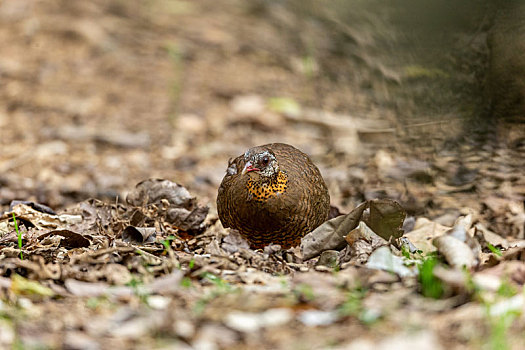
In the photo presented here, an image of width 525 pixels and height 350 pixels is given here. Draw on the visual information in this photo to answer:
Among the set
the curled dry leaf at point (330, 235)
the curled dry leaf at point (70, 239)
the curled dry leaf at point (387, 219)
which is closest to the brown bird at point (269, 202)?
the curled dry leaf at point (330, 235)

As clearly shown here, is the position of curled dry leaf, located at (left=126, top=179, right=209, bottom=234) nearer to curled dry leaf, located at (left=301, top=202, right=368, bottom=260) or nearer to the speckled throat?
the speckled throat

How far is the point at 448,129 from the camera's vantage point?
4.54m

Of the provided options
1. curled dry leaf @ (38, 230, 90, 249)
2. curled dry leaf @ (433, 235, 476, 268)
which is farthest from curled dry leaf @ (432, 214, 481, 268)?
curled dry leaf @ (38, 230, 90, 249)

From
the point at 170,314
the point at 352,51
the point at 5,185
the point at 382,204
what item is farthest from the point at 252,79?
the point at 170,314

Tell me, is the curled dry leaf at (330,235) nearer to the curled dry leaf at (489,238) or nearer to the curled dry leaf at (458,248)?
the curled dry leaf at (458,248)

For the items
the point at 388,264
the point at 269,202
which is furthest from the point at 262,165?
the point at 388,264

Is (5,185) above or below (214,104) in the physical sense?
below

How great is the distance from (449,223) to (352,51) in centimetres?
258

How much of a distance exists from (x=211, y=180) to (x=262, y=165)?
2352 millimetres

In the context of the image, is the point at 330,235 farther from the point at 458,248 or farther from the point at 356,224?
the point at 458,248

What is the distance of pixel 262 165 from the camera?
4.00 m

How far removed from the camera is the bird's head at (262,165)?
398 centimetres

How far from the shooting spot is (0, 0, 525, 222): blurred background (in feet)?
14.0

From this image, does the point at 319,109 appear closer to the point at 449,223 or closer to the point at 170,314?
the point at 449,223
